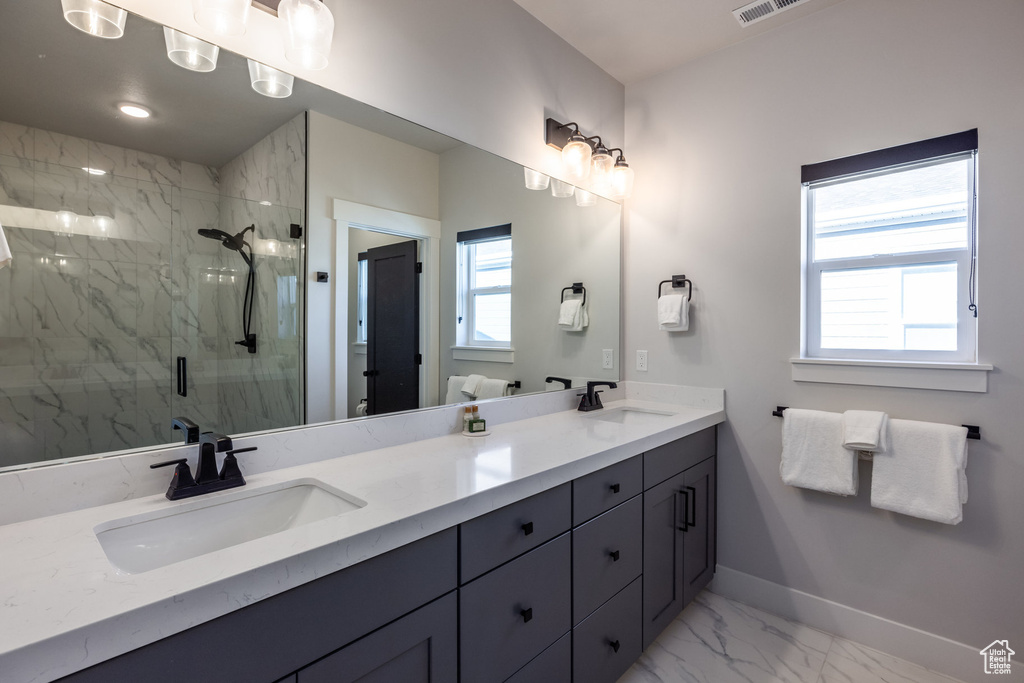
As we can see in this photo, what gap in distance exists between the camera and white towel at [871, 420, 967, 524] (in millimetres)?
1682

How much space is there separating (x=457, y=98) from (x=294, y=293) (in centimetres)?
97

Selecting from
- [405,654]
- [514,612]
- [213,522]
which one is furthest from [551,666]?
[213,522]

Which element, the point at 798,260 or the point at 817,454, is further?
the point at 798,260

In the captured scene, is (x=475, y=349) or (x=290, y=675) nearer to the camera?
(x=290, y=675)

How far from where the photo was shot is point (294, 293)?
136 centimetres

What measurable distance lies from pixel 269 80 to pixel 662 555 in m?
2.06

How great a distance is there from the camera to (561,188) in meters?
2.32

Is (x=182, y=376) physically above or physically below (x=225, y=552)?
above

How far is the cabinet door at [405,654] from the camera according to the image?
86 cm

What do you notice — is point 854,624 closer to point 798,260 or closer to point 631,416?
point 631,416

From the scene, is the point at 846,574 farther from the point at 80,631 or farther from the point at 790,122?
the point at 80,631

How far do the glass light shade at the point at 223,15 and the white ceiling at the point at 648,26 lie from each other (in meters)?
1.22

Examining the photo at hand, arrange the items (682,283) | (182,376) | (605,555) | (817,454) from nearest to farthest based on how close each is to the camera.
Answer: (182,376) < (605,555) < (817,454) < (682,283)

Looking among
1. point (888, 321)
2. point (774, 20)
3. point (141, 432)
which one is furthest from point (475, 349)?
point (774, 20)
